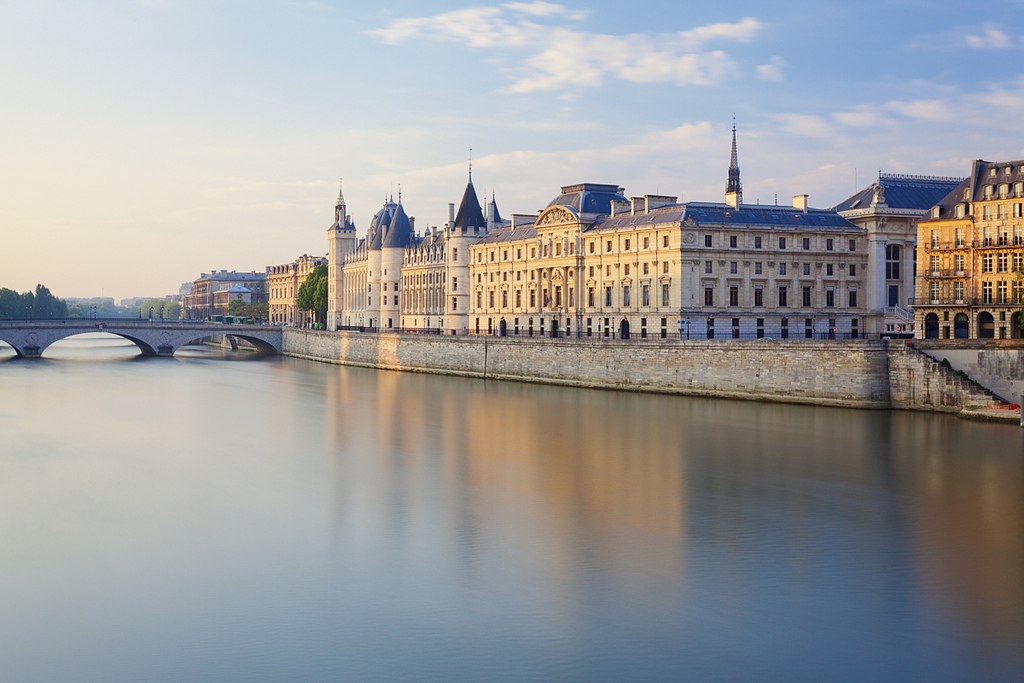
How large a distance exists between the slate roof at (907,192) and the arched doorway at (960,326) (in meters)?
11.2

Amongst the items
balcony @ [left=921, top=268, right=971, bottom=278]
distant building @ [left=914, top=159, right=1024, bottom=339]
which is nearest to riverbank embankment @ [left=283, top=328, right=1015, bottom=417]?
distant building @ [left=914, top=159, right=1024, bottom=339]

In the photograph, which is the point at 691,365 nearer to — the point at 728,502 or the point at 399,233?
the point at 728,502

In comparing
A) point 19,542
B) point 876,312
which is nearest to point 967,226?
point 876,312

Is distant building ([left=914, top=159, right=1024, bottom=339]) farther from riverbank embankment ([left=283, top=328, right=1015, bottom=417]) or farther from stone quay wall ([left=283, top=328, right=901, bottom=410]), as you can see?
stone quay wall ([left=283, top=328, right=901, bottom=410])

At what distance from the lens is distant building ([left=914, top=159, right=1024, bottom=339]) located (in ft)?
156

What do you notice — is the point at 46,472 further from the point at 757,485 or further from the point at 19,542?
the point at 757,485

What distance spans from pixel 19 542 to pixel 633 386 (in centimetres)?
3401

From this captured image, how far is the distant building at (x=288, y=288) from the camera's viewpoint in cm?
13838

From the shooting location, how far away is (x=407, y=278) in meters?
93.1

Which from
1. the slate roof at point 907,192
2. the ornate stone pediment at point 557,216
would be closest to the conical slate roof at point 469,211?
the ornate stone pediment at point 557,216

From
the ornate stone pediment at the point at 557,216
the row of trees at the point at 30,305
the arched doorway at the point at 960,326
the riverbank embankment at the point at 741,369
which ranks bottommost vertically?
the riverbank embankment at the point at 741,369

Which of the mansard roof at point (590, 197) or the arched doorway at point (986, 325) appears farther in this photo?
the mansard roof at point (590, 197)

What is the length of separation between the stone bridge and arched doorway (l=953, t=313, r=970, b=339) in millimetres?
60460

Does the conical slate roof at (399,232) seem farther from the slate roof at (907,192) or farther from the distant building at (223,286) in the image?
the distant building at (223,286)
